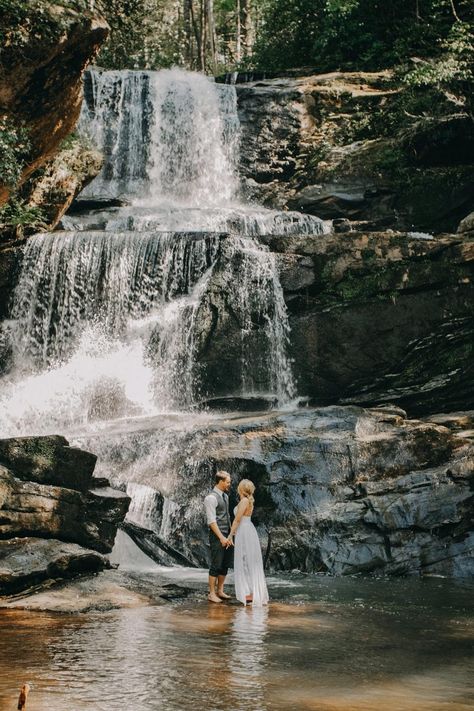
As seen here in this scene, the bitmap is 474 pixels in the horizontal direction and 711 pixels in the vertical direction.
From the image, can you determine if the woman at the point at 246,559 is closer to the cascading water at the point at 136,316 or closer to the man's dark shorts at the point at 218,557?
the man's dark shorts at the point at 218,557

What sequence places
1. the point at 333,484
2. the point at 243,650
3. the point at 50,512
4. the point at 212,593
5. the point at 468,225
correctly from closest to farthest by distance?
the point at 243,650
the point at 212,593
the point at 50,512
the point at 333,484
the point at 468,225

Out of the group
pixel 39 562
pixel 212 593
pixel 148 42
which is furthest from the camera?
pixel 148 42

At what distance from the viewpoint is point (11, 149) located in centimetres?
1698

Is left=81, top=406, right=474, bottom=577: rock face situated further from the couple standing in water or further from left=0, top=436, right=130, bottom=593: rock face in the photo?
the couple standing in water

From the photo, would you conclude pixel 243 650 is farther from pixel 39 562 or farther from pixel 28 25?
pixel 28 25

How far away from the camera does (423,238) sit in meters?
20.4

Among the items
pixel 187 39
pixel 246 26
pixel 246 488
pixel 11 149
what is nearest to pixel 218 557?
pixel 246 488

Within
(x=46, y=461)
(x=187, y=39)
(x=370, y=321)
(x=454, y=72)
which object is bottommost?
(x=46, y=461)

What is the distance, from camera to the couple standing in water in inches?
416

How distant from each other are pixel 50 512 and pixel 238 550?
262 centimetres

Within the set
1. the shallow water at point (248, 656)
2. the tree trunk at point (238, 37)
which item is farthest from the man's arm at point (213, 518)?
the tree trunk at point (238, 37)

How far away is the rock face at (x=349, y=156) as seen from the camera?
25.3m

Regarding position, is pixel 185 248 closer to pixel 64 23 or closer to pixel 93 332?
pixel 93 332

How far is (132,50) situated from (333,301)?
2787 cm
